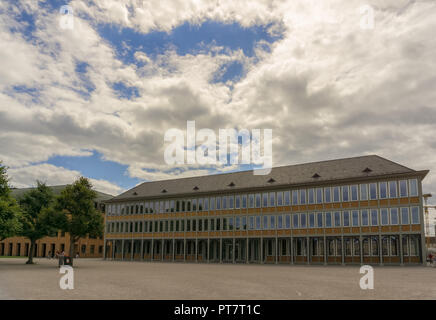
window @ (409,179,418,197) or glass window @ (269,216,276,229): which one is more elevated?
window @ (409,179,418,197)

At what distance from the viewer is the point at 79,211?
41406 mm

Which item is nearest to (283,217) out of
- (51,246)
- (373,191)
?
(373,191)

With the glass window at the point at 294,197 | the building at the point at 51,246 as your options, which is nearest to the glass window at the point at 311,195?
the glass window at the point at 294,197

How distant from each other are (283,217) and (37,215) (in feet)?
95.7

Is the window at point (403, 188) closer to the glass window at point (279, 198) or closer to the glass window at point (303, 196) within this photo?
the glass window at point (303, 196)

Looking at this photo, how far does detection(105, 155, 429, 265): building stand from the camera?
151ft

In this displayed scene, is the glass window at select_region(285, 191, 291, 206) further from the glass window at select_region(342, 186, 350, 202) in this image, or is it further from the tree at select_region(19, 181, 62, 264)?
the tree at select_region(19, 181, 62, 264)

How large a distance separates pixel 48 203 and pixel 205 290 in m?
35.6

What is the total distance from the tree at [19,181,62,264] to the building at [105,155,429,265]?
21205 millimetres

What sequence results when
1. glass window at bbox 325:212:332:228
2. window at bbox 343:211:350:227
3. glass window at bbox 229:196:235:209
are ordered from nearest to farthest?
1. window at bbox 343:211:350:227
2. glass window at bbox 325:212:332:228
3. glass window at bbox 229:196:235:209

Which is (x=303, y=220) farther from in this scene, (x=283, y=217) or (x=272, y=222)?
(x=272, y=222)

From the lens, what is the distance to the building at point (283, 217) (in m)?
46.0

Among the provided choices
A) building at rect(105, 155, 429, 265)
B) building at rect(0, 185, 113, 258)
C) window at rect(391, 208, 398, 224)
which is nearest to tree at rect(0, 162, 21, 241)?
building at rect(105, 155, 429, 265)

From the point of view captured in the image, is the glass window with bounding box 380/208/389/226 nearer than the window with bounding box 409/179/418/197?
No
